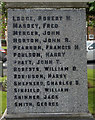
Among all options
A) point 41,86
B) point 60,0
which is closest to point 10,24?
point 60,0

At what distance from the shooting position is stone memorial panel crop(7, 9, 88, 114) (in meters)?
3.46

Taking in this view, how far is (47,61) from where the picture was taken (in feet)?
11.5

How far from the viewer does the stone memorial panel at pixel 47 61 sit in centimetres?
346

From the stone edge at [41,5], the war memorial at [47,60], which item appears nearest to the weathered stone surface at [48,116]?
the war memorial at [47,60]

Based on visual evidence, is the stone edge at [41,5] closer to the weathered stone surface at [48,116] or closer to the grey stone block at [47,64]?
the grey stone block at [47,64]

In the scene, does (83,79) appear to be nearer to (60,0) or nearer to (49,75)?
(49,75)

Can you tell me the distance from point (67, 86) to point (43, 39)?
3.23 ft

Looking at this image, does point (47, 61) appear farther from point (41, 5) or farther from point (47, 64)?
point (41, 5)

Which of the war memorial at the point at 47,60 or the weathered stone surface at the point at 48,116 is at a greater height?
the war memorial at the point at 47,60

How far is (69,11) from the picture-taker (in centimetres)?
347

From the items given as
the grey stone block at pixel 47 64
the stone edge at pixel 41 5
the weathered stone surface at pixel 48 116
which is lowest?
the weathered stone surface at pixel 48 116

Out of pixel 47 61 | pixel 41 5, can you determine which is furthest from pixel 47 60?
pixel 41 5

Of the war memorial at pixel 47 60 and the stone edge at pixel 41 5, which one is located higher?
the stone edge at pixel 41 5

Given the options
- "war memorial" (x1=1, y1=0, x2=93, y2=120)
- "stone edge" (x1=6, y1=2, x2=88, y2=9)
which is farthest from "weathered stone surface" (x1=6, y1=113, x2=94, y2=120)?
"stone edge" (x1=6, y1=2, x2=88, y2=9)
